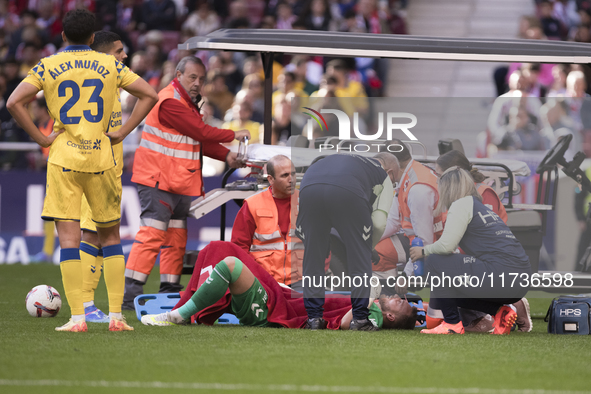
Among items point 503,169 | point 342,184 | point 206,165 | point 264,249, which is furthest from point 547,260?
point 206,165

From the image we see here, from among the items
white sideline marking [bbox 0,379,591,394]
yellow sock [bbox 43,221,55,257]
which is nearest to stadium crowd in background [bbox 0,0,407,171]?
yellow sock [bbox 43,221,55,257]

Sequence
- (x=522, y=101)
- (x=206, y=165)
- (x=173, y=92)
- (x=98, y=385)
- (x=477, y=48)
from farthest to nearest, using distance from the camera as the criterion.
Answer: (x=206, y=165), (x=173, y=92), (x=477, y=48), (x=522, y=101), (x=98, y=385)

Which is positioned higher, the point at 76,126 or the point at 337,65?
the point at 337,65

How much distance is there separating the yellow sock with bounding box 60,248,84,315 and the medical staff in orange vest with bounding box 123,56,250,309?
1.84 meters

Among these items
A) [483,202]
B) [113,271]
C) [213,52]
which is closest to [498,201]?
[483,202]

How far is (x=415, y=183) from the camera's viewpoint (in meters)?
5.76

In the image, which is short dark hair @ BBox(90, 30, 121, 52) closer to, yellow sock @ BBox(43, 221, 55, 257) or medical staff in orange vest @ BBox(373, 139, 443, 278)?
Result: medical staff in orange vest @ BBox(373, 139, 443, 278)

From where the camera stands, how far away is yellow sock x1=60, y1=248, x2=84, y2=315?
17.1 ft

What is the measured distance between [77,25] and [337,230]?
216 cm

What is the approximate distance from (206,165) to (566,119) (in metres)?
6.21

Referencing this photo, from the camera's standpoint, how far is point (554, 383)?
3.85 m

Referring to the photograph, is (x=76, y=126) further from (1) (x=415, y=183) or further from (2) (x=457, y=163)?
(2) (x=457, y=163)

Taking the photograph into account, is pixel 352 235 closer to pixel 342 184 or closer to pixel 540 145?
pixel 342 184

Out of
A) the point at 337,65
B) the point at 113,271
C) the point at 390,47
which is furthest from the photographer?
the point at 337,65
